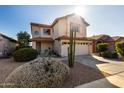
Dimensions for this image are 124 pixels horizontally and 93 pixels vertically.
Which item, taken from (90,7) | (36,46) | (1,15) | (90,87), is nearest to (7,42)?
(36,46)

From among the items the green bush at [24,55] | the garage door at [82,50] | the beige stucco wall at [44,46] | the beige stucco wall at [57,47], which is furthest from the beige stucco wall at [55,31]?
the green bush at [24,55]

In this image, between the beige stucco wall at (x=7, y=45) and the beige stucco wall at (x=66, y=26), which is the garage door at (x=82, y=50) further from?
the beige stucco wall at (x=7, y=45)

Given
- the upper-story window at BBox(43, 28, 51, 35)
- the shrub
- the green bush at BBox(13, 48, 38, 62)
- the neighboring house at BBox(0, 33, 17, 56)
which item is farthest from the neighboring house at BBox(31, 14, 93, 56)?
the shrub

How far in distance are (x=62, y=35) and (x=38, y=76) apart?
781 centimetres

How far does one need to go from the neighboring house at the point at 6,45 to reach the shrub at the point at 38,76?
7.00m

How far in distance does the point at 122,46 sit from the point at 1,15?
8.70 meters

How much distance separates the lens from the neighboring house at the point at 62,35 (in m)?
11.3

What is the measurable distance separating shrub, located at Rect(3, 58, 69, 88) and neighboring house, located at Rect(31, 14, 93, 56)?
518 cm

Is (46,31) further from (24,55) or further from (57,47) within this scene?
(24,55)

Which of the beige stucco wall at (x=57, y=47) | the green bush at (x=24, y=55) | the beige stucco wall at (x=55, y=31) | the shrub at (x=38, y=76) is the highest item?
the beige stucco wall at (x=55, y=31)

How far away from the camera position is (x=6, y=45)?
12.9 m

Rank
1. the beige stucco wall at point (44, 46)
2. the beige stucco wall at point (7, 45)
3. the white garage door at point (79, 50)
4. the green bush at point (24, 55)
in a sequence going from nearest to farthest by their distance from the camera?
1. the green bush at point (24, 55)
2. the white garage door at point (79, 50)
3. the beige stucco wall at point (44, 46)
4. the beige stucco wall at point (7, 45)

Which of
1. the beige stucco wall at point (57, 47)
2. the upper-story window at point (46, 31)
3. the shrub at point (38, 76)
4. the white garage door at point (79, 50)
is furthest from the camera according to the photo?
the upper-story window at point (46, 31)

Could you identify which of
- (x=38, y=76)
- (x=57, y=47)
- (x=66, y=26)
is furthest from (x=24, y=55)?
(x=66, y=26)
